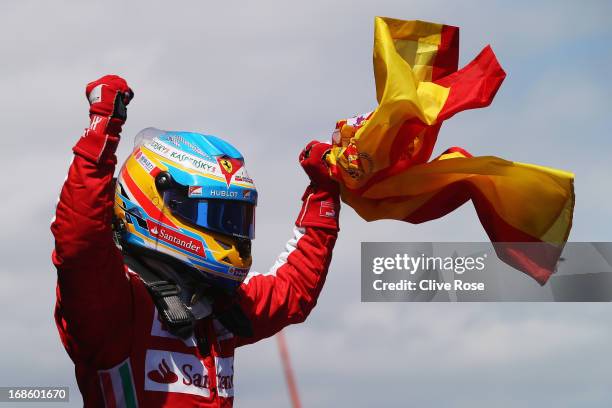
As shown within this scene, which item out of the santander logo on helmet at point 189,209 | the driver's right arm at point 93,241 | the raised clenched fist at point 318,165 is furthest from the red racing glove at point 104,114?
the raised clenched fist at point 318,165

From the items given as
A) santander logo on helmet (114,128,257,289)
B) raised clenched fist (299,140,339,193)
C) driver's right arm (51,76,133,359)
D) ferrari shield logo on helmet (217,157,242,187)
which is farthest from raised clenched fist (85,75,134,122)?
raised clenched fist (299,140,339,193)

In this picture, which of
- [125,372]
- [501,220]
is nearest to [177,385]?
[125,372]

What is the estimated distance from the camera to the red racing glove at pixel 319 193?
10336 mm

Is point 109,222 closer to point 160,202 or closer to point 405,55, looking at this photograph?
point 160,202

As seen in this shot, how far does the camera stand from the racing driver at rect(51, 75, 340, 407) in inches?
313

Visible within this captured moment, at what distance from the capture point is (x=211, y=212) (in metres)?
8.96

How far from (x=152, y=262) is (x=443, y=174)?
248cm

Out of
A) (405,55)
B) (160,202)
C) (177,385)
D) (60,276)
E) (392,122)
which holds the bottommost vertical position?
(177,385)

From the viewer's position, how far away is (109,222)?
8.02m

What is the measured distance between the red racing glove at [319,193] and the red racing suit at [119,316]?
16.1 inches

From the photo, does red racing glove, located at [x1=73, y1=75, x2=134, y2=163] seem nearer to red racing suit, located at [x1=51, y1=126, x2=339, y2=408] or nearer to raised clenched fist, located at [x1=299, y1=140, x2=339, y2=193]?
red racing suit, located at [x1=51, y1=126, x2=339, y2=408]

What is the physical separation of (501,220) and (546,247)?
0.40 meters

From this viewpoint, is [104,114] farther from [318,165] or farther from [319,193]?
[319,193]

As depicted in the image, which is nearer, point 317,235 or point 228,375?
point 228,375
